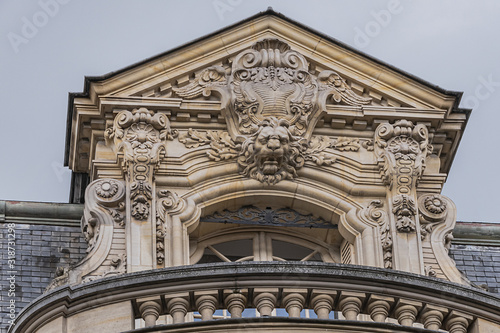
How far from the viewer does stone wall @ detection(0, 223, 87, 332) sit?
23641 millimetres

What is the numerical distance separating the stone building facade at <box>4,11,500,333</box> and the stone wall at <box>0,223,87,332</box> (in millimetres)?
70

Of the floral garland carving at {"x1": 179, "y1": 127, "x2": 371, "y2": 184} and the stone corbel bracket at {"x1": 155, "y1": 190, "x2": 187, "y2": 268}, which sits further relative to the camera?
the floral garland carving at {"x1": 179, "y1": 127, "x2": 371, "y2": 184}

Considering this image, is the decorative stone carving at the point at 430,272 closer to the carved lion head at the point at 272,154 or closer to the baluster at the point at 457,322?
the carved lion head at the point at 272,154

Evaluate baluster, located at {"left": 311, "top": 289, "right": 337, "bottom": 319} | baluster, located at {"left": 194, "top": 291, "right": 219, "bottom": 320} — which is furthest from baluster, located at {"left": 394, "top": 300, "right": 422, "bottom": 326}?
baluster, located at {"left": 194, "top": 291, "right": 219, "bottom": 320}

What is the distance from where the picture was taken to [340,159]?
2495cm

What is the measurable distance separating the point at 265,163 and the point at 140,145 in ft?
5.57

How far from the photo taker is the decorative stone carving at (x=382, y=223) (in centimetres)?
2388

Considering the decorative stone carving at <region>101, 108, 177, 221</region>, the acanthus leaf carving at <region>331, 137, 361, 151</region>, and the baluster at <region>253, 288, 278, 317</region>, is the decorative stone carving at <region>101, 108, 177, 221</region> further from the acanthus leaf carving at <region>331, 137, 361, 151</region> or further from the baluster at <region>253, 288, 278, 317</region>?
the baluster at <region>253, 288, 278, 317</region>

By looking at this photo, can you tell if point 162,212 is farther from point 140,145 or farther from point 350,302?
point 350,302

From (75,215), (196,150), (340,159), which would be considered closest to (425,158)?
(340,159)

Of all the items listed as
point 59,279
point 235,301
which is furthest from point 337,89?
point 235,301

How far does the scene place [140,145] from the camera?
24516 mm

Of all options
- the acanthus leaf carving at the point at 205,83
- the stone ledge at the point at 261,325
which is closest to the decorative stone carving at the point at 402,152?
the acanthus leaf carving at the point at 205,83

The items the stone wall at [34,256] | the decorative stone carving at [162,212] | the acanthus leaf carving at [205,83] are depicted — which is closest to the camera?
the decorative stone carving at [162,212]
